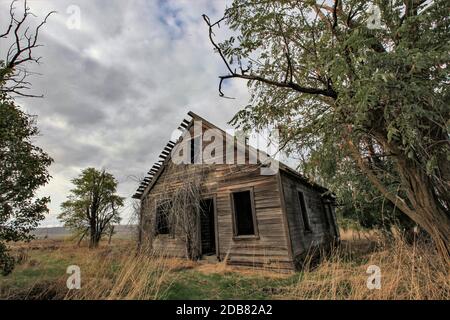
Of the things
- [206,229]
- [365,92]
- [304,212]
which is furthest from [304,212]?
[365,92]

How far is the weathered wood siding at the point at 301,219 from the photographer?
8.07m

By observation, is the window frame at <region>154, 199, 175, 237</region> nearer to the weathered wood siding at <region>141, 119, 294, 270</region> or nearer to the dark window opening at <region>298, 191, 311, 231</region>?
the weathered wood siding at <region>141, 119, 294, 270</region>

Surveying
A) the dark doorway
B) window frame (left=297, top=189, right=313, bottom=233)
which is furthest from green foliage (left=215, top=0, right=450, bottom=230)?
the dark doorway

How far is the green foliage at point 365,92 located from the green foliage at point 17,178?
5785mm

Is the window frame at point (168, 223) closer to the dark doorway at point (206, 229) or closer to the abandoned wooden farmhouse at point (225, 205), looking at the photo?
the abandoned wooden farmhouse at point (225, 205)

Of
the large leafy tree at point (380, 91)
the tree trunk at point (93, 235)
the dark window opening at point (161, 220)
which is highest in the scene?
the large leafy tree at point (380, 91)

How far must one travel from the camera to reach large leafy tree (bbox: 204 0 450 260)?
307cm

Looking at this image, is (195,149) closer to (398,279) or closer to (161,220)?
(161,220)

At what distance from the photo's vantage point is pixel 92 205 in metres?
21.0

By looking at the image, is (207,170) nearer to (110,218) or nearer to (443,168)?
(443,168)

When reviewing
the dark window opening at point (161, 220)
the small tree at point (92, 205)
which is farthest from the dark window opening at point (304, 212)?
the small tree at point (92, 205)

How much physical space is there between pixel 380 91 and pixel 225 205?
7053 millimetres

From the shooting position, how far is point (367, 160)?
5750 mm
